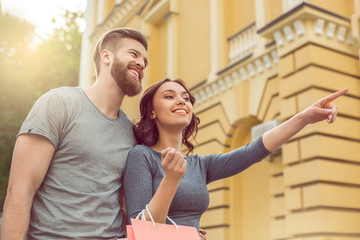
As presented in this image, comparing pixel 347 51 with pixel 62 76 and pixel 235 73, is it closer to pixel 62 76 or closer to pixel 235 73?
pixel 235 73

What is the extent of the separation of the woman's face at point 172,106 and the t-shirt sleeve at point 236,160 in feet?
0.77

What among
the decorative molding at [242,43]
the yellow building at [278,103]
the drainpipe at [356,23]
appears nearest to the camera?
the yellow building at [278,103]

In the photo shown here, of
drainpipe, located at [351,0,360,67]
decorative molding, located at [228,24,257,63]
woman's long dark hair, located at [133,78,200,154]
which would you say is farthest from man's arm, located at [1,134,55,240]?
decorative molding, located at [228,24,257,63]

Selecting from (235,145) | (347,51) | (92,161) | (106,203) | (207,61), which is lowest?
(106,203)

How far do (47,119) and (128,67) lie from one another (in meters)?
0.44

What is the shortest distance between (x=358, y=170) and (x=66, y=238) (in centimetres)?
525

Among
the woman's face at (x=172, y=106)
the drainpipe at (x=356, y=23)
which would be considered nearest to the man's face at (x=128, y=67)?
the woman's face at (x=172, y=106)

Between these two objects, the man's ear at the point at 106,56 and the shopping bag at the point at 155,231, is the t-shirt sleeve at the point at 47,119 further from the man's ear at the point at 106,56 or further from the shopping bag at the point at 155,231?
the shopping bag at the point at 155,231

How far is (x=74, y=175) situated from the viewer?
1721mm

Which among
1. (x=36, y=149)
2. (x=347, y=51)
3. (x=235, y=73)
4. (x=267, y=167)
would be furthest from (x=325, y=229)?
(x=36, y=149)

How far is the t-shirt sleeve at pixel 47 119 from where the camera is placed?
1.66 metres

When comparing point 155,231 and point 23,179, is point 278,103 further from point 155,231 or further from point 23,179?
point 23,179

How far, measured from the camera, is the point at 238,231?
24.4 feet

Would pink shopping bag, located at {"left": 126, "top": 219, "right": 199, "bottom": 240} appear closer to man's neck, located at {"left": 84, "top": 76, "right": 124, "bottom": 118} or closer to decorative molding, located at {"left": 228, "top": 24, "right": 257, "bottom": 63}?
man's neck, located at {"left": 84, "top": 76, "right": 124, "bottom": 118}
